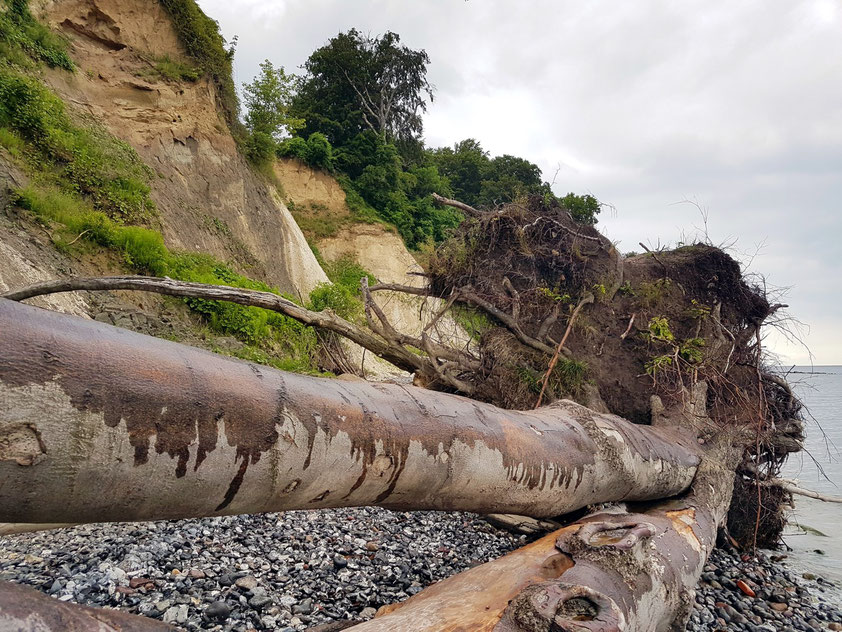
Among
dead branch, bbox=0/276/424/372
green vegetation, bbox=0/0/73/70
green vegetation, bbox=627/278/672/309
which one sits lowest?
dead branch, bbox=0/276/424/372

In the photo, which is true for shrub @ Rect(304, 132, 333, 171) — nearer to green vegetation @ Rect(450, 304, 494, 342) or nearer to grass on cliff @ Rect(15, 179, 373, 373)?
grass on cliff @ Rect(15, 179, 373, 373)

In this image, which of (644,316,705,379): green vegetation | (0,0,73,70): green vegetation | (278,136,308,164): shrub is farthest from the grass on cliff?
(278,136,308,164): shrub

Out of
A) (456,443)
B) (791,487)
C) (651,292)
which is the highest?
(651,292)

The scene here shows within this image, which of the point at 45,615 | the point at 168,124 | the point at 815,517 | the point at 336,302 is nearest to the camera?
the point at 45,615

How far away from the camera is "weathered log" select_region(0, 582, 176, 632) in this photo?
37.4 inches

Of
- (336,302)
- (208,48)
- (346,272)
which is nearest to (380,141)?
(346,272)

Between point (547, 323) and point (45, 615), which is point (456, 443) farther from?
point (547, 323)

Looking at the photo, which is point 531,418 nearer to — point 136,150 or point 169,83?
point 136,150

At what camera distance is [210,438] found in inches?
55.3

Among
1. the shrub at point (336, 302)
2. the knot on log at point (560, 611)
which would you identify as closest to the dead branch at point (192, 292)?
the knot on log at point (560, 611)

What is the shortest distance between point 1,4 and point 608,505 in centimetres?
1361

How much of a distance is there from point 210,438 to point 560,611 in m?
1.25

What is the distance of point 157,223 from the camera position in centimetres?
1035

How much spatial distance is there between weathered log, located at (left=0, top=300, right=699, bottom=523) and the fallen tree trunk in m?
0.39
